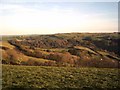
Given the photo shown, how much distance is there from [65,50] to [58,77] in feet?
3.89

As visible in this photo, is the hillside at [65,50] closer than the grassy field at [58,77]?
No

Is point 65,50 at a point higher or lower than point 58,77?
higher

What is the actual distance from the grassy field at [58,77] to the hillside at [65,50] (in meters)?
0.24

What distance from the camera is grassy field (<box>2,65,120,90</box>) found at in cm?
720

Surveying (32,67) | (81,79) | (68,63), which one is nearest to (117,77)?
(81,79)

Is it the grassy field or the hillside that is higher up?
the hillside

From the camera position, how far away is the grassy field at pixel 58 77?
7199 mm

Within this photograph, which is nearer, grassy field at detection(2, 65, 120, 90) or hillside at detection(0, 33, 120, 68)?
grassy field at detection(2, 65, 120, 90)

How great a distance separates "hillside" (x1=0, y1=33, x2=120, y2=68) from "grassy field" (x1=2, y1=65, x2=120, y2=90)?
0.78ft

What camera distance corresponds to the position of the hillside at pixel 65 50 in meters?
8.28

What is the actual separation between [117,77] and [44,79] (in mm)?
2644

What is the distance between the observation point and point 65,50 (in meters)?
8.39

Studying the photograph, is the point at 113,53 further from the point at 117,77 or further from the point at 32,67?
the point at 32,67

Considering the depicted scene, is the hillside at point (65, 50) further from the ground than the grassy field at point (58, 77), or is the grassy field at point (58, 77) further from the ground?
the hillside at point (65, 50)
